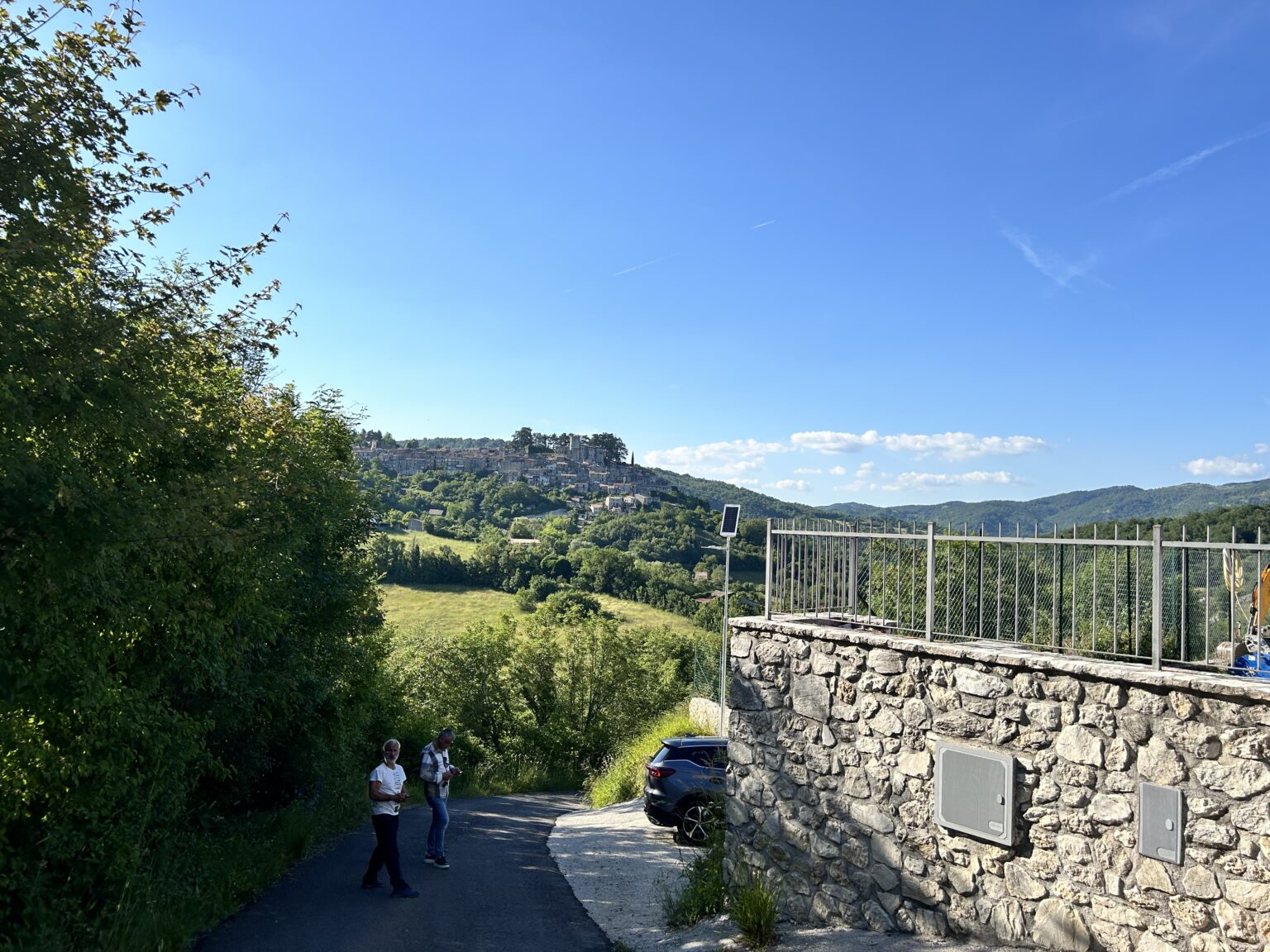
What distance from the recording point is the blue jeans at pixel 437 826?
Result: 1091 cm

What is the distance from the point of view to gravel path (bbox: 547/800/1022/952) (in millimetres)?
6996

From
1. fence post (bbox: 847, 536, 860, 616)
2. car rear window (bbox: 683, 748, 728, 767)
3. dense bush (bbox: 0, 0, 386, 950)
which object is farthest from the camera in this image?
car rear window (bbox: 683, 748, 728, 767)

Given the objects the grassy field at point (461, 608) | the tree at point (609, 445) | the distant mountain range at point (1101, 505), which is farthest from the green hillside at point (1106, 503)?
the tree at point (609, 445)

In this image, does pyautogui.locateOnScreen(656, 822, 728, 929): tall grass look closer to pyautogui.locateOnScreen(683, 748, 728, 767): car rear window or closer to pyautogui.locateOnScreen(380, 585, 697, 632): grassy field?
pyautogui.locateOnScreen(683, 748, 728, 767): car rear window

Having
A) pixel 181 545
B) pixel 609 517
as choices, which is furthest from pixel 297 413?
pixel 609 517

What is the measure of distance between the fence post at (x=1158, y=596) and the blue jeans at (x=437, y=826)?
8363 mm

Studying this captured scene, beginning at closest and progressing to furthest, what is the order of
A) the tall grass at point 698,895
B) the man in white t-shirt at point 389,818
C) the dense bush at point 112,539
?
the dense bush at point 112,539 → the tall grass at point 698,895 → the man in white t-shirt at point 389,818

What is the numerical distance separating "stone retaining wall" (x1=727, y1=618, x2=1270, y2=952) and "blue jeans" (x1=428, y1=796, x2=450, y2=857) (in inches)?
159

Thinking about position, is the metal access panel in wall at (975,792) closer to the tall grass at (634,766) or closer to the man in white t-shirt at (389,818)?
the man in white t-shirt at (389,818)

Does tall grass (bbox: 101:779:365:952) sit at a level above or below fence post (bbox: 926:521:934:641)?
below

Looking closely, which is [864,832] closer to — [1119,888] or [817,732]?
[817,732]

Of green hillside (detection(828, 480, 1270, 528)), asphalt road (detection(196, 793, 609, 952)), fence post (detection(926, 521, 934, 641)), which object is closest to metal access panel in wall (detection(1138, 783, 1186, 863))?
fence post (detection(926, 521, 934, 641))

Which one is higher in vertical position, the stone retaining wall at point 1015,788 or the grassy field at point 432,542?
the grassy field at point 432,542

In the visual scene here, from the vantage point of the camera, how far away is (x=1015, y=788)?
6.32m
